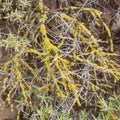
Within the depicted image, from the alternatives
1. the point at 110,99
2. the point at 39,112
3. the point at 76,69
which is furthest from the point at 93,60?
the point at 39,112

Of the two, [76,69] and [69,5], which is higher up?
[69,5]

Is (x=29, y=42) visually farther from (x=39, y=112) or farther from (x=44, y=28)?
(x=39, y=112)

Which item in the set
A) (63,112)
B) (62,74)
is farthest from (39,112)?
(62,74)

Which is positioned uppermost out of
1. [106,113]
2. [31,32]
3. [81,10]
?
[81,10]

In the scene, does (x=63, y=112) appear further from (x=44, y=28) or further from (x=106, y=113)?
(x=44, y=28)

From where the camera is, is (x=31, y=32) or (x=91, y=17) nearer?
(x=31, y=32)

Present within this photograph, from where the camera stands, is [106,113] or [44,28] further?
A: [106,113]
